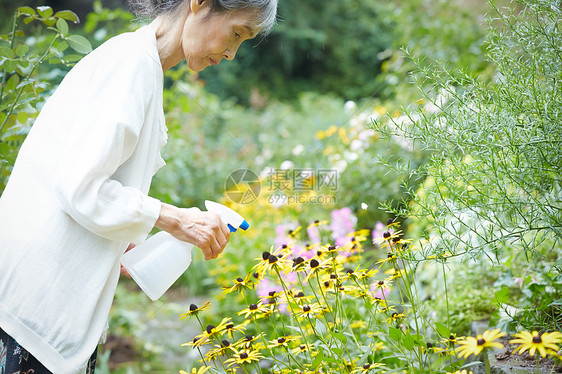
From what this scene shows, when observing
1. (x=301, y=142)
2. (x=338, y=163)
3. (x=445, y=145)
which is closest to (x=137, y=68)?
(x=445, y=145)

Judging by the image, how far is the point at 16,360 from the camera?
3.01 ft

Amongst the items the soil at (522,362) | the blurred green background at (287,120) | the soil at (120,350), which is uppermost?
the soil at (522,362)

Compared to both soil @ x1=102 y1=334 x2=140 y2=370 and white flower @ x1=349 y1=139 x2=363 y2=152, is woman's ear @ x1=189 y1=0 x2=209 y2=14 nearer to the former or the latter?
soil @ x1=102 y1=334 x2=140 y2=370

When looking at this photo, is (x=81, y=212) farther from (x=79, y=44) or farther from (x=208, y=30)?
(x=79, y=44)

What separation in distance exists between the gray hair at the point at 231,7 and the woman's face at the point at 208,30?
0.01 metres

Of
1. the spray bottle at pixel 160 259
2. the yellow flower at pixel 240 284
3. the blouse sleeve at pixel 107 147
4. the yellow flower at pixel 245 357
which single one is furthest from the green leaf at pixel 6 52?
the yellow flower at pixel 245 357

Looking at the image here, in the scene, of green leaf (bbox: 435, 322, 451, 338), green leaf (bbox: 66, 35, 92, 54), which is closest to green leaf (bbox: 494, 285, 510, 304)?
green leaf (bbox: 435, 322, 451, 338)

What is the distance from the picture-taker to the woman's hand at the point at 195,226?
932 millimetres

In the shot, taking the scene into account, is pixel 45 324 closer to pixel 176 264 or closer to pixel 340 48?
pixel 176 264

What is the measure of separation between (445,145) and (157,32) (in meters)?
0.68

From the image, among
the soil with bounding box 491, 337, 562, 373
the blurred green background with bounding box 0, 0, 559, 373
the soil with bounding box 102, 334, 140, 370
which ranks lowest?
the soil with bounding box 102, 334, 140, 370

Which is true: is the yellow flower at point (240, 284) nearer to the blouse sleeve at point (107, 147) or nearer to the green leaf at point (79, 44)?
the blouse sleeve at point (107, 147)

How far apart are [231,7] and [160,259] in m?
0.54

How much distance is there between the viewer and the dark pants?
3.02ft
